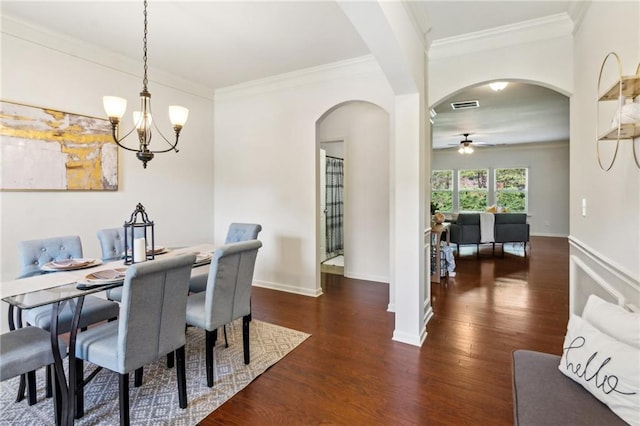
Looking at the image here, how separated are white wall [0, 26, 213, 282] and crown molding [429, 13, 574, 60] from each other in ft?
11.2

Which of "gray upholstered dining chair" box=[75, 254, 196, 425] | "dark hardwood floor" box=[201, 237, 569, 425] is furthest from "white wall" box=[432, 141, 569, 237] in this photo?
"gray upholstered dining chair" box=[75, 254, 196, 425]

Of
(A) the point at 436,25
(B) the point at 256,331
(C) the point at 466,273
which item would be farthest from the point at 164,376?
(C) the point at 466,273

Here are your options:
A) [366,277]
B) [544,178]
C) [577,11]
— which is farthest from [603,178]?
[544,178]

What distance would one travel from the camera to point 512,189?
10.3m

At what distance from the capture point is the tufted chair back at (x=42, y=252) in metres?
2.46

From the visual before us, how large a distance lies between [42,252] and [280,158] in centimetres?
279

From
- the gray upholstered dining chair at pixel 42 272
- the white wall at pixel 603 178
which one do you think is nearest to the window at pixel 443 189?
the white wall at pixel 603 178

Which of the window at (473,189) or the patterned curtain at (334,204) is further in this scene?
the window at (473,189)

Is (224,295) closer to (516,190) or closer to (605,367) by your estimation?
(605,367)

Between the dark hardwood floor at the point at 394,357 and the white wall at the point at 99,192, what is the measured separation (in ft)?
5.46

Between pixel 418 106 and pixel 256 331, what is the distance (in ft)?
8.56

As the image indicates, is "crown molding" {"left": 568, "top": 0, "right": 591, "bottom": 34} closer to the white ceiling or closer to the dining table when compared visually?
the white ceiling

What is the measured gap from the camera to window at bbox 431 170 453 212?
11273mm

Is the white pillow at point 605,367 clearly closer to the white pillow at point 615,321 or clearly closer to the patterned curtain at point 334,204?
the white pillow at point 615,321
